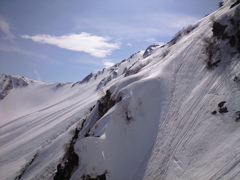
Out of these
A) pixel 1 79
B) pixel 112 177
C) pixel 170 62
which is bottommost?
pixel 112 177

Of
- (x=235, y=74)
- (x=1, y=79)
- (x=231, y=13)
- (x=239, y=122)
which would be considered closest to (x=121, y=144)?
(x=239, y=122)

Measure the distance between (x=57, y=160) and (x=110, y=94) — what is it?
38.0ft

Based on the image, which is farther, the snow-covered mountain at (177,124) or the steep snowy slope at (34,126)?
the steep snowy slope at (34,126)

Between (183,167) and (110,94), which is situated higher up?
(110,94)

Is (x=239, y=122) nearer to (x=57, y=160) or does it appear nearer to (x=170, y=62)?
(x=170, y=62)

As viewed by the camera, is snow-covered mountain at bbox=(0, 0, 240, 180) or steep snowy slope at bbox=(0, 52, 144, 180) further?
steep snowy slope at bbox=(0, 52, 144, 180)

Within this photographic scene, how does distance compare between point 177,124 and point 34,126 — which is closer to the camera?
point 177,124

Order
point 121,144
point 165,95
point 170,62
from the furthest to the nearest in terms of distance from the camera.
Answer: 1. point 170,62
2. point 165,95
3. point 121,144

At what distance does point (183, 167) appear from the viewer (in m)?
10.1

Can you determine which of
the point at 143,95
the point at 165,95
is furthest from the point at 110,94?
the point at 165,95

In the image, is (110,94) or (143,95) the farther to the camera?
(110,94)

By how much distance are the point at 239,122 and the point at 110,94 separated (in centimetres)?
1459

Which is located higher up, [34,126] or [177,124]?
[177,124]

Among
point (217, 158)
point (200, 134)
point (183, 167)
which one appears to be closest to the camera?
point (217, 158)
